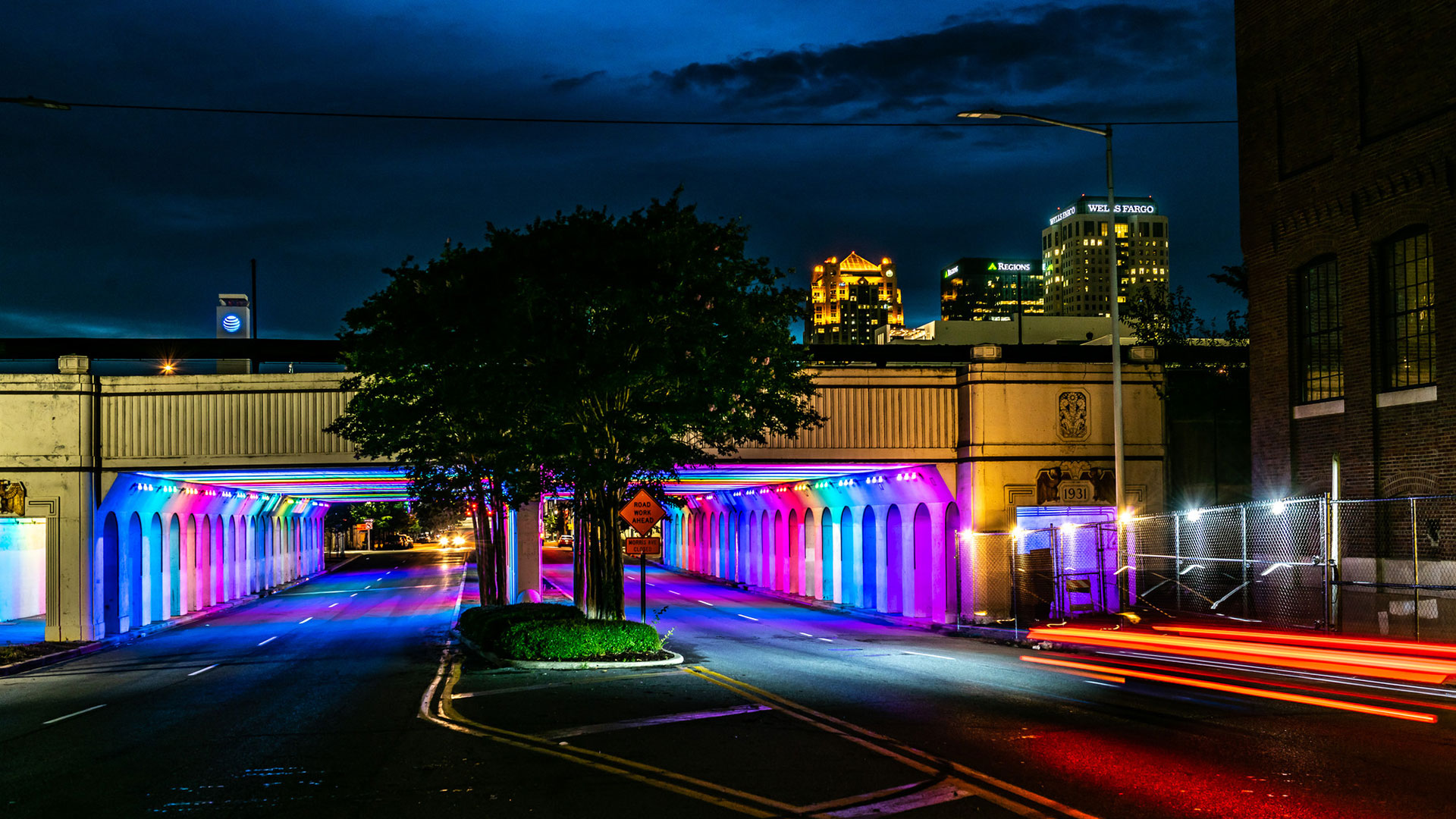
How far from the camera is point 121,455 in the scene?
35969 mm

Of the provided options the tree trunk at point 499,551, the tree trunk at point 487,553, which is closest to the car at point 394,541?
the tree trunk at point 487,553

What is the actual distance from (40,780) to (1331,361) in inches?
1109

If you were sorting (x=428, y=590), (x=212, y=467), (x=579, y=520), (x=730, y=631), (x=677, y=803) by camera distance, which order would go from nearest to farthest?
(x=677, y=803)
(x=579, y=520)
(x=730, y=631)
(x=212, y=467)
(x=428, y=590)

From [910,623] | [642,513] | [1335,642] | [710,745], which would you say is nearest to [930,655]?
[642,513]

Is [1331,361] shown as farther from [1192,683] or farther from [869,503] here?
[869,503]

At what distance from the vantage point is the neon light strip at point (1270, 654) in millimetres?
17438

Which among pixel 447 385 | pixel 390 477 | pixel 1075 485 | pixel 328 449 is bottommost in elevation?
pixel 1075 485

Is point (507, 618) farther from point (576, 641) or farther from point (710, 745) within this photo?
point (710, 745)

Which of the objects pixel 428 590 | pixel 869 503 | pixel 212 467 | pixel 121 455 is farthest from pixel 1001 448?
pixel 428 590

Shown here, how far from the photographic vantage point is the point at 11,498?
1373 inches

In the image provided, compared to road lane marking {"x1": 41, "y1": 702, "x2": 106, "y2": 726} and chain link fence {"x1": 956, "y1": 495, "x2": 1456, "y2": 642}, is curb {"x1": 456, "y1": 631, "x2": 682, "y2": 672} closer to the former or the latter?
road lane marking {"x1": 41, "y1": 702, "x2": 106, "y2": 726}

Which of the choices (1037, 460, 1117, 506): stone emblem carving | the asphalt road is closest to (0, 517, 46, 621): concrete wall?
the asphalt road

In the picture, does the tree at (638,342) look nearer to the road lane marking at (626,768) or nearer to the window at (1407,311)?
the road lane marking at (626,768)

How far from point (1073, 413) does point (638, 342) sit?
1722 centimetres
